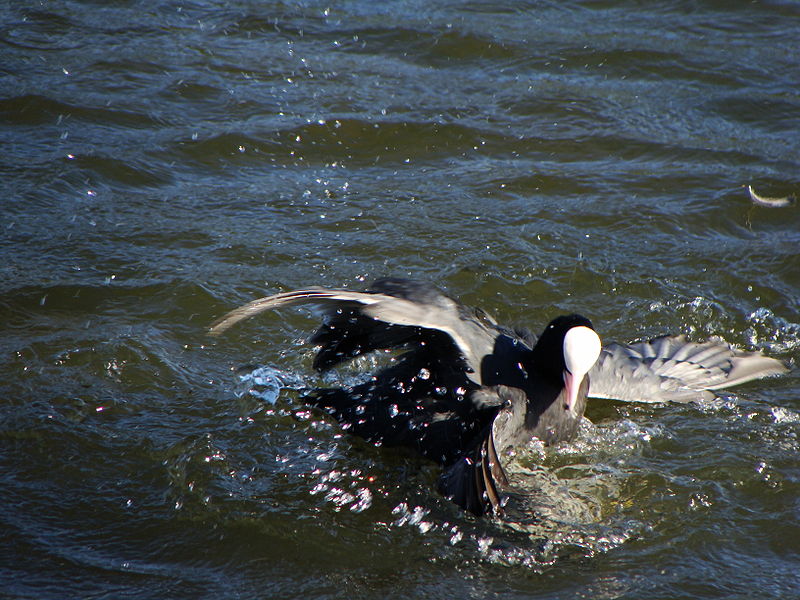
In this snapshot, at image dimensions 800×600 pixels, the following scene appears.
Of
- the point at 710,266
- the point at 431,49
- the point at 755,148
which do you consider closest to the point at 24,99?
the point at 431,49

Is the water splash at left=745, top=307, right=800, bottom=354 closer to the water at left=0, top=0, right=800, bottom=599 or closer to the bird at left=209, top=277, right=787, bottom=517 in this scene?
the water at left=0, top=0, right=800, bottom=599

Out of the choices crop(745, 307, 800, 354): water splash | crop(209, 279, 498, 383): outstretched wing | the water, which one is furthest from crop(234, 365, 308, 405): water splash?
crop(745, 307, 800, 354): water splash

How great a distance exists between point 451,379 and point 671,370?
1.32m

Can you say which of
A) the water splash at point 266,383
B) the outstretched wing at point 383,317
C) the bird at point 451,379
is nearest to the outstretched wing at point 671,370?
the bird at point 451,379

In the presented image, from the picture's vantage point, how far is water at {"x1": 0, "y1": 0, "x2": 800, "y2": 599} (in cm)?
340

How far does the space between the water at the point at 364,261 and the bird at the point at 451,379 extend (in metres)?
0.13

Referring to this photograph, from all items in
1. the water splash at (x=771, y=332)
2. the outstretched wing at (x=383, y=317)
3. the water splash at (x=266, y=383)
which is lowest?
the water splash at (x=266, y=383)

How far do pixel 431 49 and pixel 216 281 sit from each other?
3.85 metres

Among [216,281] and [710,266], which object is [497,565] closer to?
[216,281]

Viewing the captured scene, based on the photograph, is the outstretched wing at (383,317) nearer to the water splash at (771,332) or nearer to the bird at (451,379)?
the bird at (451,379)

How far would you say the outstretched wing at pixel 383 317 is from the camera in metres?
3.51

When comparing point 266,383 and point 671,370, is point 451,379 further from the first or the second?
point 671,370

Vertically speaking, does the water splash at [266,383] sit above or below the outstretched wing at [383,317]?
below

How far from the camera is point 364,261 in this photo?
17.7 feet
